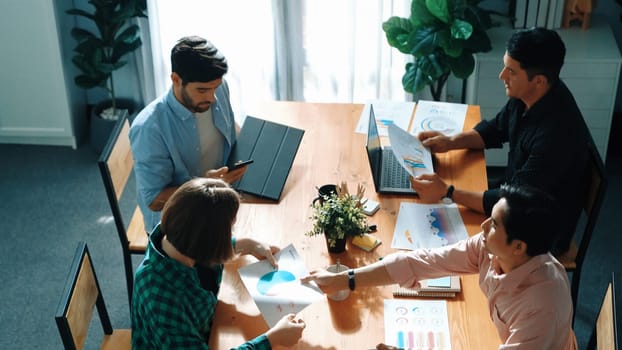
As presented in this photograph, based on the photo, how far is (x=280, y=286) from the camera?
215 centimetres

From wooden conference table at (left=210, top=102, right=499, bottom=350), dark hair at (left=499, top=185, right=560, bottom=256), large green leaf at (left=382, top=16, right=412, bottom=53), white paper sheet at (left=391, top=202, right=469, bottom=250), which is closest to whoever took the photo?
dark hair at (left=499, top=185, right=560, bottom=256)

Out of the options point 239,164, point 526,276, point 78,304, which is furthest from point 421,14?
point 78,304

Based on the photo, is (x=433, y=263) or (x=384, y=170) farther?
(x=384, y=170)

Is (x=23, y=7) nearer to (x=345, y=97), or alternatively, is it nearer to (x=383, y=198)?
(x=345, y=97)

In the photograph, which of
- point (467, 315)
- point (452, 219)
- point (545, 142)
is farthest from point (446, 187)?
point (467, 315)

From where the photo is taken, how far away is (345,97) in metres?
4.29

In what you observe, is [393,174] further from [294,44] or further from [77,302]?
[294,44]

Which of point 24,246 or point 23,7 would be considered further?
point 23,7

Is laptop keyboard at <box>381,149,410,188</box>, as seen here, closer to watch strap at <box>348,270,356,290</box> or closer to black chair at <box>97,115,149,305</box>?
watch strap at <box>348,270,356,290</box>

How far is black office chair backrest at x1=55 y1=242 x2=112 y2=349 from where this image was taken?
79.4 inches

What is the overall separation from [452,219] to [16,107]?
2.81 meters

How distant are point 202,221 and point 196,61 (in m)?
0.80

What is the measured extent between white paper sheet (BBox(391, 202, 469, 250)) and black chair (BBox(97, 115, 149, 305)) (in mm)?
990

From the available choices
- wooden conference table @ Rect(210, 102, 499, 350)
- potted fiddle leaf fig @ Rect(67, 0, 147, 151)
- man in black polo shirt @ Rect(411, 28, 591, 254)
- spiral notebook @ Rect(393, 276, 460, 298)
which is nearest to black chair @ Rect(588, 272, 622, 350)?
wooden conference table @ Rect(210, 102, 499, 350)
